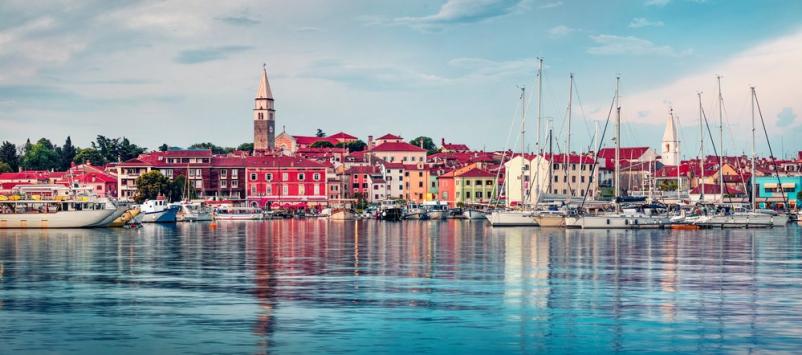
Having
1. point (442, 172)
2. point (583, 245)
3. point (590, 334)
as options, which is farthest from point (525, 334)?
point (442, 172)

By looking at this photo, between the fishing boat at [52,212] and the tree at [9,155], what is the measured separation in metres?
99.0

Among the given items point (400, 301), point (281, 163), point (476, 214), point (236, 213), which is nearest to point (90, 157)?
point (281, 163)

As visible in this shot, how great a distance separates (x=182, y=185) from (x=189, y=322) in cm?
12247

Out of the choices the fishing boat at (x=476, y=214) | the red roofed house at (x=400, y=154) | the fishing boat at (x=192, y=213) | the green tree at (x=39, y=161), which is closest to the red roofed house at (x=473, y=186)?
the red roofed house at (x=400, y=154)

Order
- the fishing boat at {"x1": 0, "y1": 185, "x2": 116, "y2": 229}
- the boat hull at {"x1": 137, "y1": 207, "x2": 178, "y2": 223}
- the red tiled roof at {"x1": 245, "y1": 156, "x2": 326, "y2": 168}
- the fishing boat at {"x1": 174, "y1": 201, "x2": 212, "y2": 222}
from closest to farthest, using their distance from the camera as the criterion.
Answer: the fishing boat at {"x1": 0, "y1": 185, "x2": 116, "y2": 229}, the boat hull at {"x1": 137, "y1": 207, "x2": 178, "y2": 223}, the fishing boat at {"x1": 174, "y1": 201, "x2": 212, "y2": 222}, the red tiled roof at {"x1": 245, "y1": 156, "x2": 326, "y2": 168}

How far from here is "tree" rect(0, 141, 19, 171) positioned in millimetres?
191000

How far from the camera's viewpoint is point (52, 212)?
308 feet

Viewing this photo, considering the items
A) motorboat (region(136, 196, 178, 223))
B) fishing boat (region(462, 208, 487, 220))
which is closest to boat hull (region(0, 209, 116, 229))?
motorboat (region(136, 196, 178, 223))

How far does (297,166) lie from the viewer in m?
152

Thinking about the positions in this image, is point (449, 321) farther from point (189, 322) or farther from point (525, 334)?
point (189, 322)

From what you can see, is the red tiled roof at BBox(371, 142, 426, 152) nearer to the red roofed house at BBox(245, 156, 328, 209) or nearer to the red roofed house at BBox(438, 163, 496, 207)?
the red roofed house at BBox(438, 163, 496, 207)

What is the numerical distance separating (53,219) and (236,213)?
42003mm

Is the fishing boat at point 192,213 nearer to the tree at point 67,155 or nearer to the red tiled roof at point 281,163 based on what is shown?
the red tiled roof at point 281,163

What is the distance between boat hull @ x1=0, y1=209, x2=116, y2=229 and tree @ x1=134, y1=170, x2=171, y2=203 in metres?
46.6
